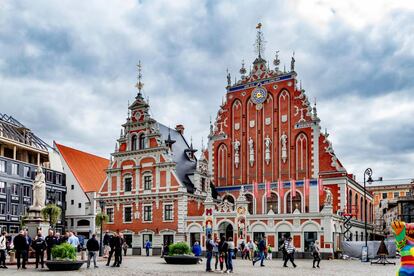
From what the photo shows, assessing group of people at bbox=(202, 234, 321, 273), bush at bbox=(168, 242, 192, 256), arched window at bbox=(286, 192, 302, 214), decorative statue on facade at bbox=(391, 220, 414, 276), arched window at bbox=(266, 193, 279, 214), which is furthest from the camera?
arched window at bbox=(266, 193, 279, 214)

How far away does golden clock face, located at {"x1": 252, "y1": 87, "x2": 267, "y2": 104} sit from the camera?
4909cm

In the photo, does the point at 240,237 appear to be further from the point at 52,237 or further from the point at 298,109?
the point at 52,237

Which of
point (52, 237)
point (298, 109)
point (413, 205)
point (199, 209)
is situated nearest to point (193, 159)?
point (199, 209)

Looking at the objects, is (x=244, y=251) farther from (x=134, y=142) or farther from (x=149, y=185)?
(x=134, y=142)

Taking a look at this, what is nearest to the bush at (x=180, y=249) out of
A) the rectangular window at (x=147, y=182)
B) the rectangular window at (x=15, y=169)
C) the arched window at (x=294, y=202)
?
the arched window at (x=294, y=202)

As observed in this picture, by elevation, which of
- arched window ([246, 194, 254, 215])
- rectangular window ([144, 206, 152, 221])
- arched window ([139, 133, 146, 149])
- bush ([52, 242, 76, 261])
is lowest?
bush ([52, 242, 76, 261])

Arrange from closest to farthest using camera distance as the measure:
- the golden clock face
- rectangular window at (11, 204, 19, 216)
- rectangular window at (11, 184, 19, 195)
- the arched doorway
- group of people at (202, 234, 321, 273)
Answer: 1. group of people at (202, 234, 321, 273)
2. the arched doorway
3. the golden clock face
4. rectangular window at (11, 204, 19, 216)
5. rectangular window at (11, 184, 19, 195)

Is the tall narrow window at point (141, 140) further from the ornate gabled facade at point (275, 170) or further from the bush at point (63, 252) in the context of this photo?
the bush at point (63, 252)

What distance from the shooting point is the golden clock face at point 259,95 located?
49.1 meters

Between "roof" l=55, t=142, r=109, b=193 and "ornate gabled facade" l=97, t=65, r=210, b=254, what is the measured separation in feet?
60.0

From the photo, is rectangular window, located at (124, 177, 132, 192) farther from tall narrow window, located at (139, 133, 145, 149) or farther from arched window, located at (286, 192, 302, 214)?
arched window, located at (286, 192, 302, 214)

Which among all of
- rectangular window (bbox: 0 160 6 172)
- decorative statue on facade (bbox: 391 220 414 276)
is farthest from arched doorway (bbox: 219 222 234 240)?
decorative statue on facade (bbox: 391 220 414 276)

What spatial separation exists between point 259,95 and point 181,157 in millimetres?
9696

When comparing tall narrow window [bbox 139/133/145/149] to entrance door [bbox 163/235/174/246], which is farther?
tall narrow window [bbox 139/133/145/149]
